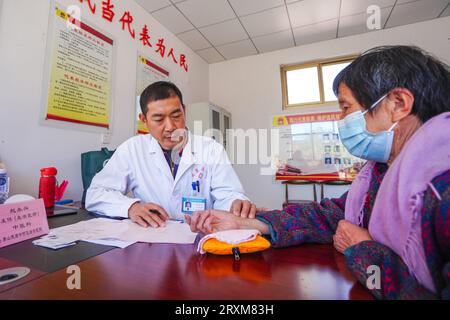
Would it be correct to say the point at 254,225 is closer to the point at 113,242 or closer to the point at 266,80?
the point at 113,242

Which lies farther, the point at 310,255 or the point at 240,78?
the point at 240,78

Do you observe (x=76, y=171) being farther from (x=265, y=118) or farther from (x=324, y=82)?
(x=324, y=82)

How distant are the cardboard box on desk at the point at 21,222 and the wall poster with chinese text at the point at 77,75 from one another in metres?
1.01

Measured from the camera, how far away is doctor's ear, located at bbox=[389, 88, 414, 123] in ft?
1.96

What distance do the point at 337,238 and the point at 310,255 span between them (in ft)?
0.32

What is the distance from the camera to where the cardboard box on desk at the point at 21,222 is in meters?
0.60

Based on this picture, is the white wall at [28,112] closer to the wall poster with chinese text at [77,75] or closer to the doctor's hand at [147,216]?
the wall poster with chinese text at [77,75]

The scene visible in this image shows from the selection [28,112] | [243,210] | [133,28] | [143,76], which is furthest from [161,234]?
[133,28]

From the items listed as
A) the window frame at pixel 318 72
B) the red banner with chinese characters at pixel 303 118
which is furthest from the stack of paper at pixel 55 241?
the window frame at pixel 318 72

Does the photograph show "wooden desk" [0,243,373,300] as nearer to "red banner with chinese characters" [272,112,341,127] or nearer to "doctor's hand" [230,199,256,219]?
"doctor's hand" [230,199,256,219]

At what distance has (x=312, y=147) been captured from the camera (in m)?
3.06
